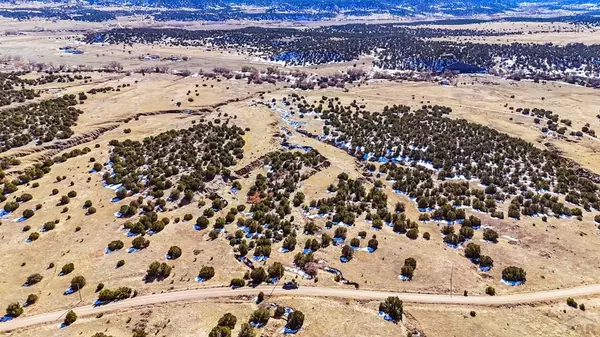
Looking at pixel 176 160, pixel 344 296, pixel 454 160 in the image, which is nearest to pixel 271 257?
pixel 344 296

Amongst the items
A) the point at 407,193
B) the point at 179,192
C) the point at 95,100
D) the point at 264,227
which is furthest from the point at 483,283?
the point at 95,100

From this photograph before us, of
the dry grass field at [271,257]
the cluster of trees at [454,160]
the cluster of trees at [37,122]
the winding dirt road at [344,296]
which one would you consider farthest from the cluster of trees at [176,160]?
the cluster of trees at [454,160]

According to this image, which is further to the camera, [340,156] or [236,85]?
[236,85]

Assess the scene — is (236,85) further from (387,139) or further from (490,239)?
(490,239)

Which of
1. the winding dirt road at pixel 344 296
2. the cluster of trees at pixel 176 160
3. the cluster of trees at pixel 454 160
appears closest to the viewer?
the winding dirt road at pixel 344 296

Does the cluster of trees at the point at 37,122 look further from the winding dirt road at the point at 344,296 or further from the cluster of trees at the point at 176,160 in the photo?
the winding dirt road at the point at 344,296

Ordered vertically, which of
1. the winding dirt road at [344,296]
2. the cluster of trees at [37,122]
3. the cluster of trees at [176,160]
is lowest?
the winding dirt road at [344,296]

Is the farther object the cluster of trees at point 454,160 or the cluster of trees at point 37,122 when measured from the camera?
the cluster of trees at point 37,122

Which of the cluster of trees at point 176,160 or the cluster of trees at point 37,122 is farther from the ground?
the cluster of trees at point 37,122

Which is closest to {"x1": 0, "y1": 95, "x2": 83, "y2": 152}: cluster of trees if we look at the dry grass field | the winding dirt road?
the dry grass field
